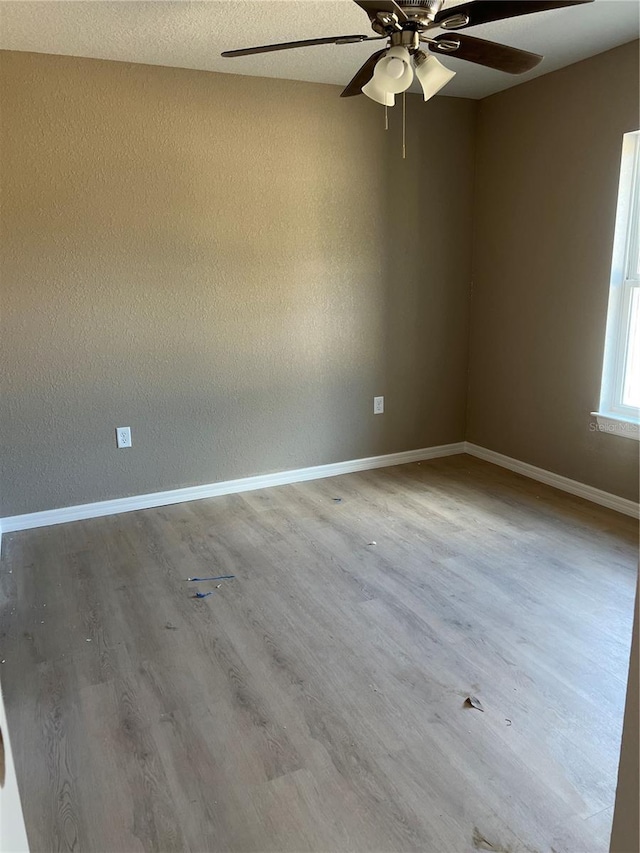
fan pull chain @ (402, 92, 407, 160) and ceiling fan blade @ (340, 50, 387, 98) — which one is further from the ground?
fan pull chain @ (402, 92, 407, 160)

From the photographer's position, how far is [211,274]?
3.60m

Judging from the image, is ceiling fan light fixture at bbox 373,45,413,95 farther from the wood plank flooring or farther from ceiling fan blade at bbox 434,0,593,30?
the wood plank flooring

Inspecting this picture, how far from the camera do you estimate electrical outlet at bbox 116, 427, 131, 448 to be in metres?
3.53

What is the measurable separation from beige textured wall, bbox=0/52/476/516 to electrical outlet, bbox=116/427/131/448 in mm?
39

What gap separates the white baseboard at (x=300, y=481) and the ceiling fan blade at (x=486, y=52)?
7.73 ft

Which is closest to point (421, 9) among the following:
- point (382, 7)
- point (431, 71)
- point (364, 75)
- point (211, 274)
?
point (382, 7)

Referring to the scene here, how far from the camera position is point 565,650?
2227 millimetres

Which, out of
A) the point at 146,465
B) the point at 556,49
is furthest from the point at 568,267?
the point at 146,465

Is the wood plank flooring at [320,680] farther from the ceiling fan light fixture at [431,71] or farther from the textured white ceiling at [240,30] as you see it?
the textured white ceiling at [240,30]

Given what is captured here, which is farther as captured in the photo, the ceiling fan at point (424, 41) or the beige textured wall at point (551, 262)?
the beige textured wall at point (551, 262)

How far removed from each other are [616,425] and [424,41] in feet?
7.71

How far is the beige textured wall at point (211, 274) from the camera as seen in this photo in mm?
3191

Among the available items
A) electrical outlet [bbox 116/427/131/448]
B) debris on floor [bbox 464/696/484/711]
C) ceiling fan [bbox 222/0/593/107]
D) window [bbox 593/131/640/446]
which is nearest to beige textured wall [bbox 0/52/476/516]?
electrical outlet [bbox 116/427/131/448]

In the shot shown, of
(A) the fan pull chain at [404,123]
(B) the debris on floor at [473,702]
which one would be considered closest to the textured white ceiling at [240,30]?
(A) the fan pull chain at [404,123]
